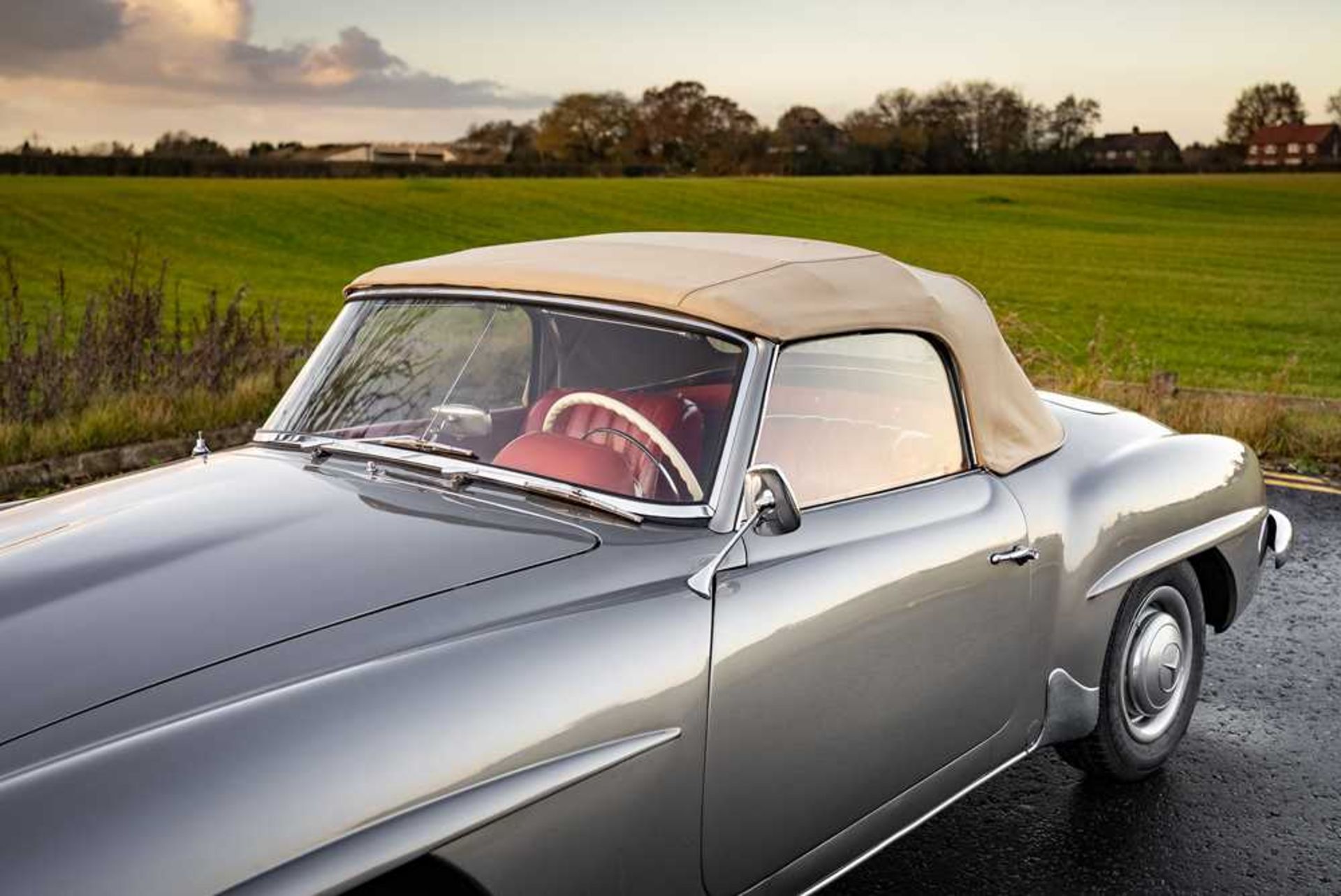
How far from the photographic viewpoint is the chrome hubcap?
→ 157 inches

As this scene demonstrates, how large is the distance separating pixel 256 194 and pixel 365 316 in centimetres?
4693

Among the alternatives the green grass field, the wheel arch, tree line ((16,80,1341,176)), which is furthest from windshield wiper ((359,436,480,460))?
tree line ((16,80,1341,176))

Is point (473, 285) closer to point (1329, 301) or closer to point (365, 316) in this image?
point (365, 316)

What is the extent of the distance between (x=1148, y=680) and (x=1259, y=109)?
4328 inches

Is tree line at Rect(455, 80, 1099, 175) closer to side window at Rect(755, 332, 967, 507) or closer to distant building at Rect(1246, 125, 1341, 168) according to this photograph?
distant building at Rect(1246, 125, 1341, 168)

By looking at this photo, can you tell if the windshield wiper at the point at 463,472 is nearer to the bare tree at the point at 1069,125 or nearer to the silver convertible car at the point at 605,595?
the silver convertible car at the point at 605,595

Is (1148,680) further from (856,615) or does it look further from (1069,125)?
(1069,125)

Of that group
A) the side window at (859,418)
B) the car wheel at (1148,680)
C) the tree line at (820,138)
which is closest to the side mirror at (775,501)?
the side window at (859,418)

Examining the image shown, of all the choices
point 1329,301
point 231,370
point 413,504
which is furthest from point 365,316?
point 1329,301

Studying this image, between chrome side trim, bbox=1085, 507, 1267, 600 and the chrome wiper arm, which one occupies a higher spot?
the chrome wiper arm

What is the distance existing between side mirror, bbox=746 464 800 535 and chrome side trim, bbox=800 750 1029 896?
832 mm

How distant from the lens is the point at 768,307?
120 inches

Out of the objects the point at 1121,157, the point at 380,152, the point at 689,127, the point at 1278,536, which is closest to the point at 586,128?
the point at 689,127

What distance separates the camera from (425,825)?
2.02 metres
